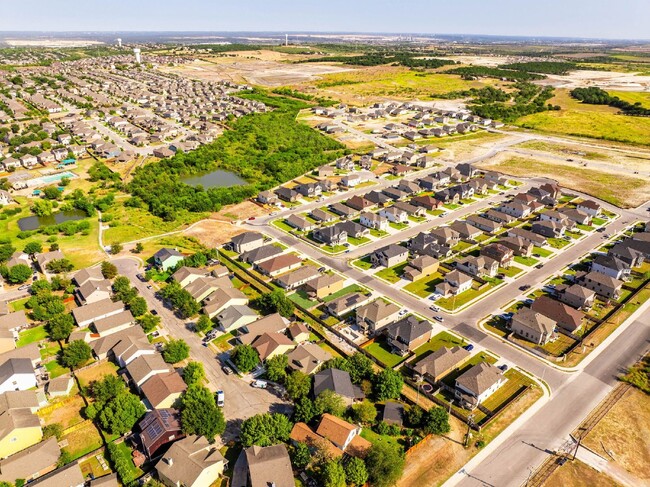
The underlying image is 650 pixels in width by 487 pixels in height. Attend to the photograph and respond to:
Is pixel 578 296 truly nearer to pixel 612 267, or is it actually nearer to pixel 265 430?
pixel 612 267

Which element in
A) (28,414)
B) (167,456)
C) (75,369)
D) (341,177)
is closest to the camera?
(167,456)

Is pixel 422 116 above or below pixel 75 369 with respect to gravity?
above

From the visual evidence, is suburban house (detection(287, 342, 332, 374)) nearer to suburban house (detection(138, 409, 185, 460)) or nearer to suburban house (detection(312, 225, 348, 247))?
suburban house (detection(138, 409, 185, 460))

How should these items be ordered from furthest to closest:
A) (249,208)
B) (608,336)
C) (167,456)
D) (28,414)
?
(249,208) → (608,336) → (28,414) → (167,456)

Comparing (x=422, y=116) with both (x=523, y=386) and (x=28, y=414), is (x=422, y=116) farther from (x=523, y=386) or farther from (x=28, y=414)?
(x=28, y=414)

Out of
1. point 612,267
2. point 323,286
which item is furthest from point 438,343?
point 612,267

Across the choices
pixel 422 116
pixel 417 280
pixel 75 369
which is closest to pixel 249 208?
pixel 417 280

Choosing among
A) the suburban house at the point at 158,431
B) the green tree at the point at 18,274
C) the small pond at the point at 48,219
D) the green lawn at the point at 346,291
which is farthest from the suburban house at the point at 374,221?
the small pond at the point at 48,219
